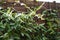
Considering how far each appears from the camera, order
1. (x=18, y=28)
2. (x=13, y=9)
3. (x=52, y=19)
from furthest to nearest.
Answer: (x=52, y=19), (x=13, y=9), (x=18, y=28)

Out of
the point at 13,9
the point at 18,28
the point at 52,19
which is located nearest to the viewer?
the point at 18,28

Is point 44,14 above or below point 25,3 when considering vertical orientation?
below

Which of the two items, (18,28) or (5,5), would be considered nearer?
(18,28)

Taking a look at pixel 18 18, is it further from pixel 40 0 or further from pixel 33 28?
pixel 40 0

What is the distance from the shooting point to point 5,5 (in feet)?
9.55

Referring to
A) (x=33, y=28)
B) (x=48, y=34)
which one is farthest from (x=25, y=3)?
(x=48, y=34)

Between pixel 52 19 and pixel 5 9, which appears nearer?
pixel 5 9

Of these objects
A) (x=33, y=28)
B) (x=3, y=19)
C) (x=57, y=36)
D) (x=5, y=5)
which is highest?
(x=5, y=5)

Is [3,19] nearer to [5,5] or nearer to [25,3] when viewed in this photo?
[5,5]

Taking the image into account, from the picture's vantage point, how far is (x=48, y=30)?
2977 millimetres

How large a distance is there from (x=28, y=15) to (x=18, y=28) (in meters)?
0.30

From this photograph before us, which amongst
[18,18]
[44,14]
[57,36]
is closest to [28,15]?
[18,18]

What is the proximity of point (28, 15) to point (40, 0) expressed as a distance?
530 millimetres

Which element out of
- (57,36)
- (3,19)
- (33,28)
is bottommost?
(57,36)
